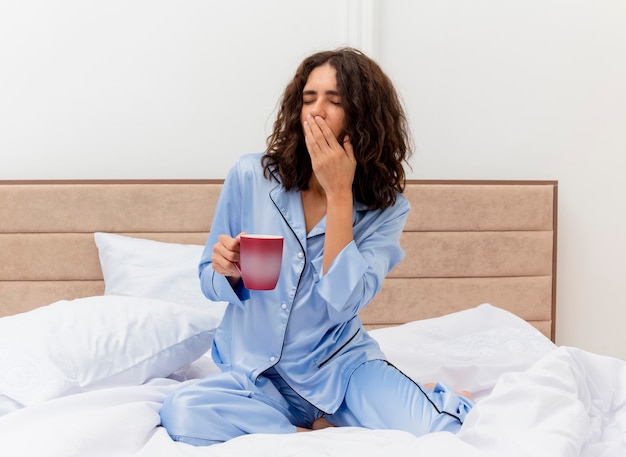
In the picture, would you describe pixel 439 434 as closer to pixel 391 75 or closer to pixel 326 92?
pixel 326 92

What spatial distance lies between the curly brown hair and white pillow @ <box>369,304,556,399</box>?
1.71 ft

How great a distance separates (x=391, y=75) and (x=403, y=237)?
65 cm

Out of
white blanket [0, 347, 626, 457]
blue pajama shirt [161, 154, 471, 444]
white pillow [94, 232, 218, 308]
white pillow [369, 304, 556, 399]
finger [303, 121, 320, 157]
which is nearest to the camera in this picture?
white blanket [0, 347, 626, 457]

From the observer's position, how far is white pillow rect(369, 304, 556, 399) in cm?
196

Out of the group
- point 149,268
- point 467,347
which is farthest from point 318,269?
point 149,268

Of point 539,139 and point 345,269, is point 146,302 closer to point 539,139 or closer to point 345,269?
point 345,269

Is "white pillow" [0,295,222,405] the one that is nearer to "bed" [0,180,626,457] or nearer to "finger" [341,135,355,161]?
"bed" [0,180,626,457]

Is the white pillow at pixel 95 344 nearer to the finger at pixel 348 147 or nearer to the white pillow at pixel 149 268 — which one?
the white pillow at pixel 149 268

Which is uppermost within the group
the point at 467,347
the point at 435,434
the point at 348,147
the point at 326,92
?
the point at 326,92

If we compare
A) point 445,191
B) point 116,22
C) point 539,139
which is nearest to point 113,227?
point 116,22

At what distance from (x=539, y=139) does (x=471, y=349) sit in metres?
1.10

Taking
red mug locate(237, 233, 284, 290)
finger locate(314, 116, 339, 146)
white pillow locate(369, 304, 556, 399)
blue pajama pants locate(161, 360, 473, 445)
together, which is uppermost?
finger locate(314, 116, 339, 146)

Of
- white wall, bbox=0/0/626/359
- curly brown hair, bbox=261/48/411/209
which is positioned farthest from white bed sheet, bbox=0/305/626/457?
white wall, bbox=0/0/626/359

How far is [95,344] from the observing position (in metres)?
1.75
